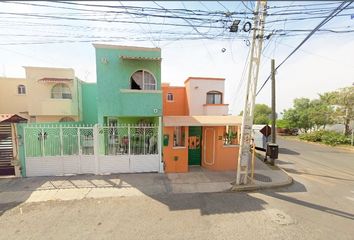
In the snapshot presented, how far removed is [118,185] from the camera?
667 cm

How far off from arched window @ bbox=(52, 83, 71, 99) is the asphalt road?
10.6 metres

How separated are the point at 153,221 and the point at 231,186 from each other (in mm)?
3344

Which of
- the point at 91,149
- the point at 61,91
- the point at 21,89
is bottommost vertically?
the point at 91,149

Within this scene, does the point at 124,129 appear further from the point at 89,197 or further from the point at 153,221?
the point at 153,221

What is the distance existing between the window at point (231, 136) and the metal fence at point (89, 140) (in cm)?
344

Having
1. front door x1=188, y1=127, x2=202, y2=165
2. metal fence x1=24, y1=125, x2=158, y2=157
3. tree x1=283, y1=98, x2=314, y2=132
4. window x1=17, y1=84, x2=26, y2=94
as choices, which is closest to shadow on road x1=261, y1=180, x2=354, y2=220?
front door x1=188, y1=127, x2=202, y2=165

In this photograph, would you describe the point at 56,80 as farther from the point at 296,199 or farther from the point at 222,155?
the point at 296,199

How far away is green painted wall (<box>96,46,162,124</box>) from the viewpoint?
26.1ft

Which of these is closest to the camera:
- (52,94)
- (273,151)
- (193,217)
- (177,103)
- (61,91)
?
(193,217)

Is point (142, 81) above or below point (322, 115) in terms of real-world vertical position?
above

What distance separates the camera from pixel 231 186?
263 inches

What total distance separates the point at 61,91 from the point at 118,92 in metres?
8.71

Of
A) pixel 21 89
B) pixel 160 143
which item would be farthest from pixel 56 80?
pixel 160 143

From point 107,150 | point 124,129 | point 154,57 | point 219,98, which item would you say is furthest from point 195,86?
point 107,150
